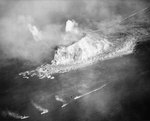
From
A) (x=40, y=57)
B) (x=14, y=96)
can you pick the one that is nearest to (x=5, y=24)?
(x=40, y=57)

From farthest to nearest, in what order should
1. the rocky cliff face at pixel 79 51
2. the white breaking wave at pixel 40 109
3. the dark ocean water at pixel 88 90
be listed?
the rocky cliff face at pixel 79 51 → the white breaking wave at pixel 40 109 → the dark ocean water at pixel 88 90

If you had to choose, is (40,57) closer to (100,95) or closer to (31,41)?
(31,41)

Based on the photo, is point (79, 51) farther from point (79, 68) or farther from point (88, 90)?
point (88, 90)

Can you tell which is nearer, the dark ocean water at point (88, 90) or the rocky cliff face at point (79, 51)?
the dark ocean water at point (88, 90)

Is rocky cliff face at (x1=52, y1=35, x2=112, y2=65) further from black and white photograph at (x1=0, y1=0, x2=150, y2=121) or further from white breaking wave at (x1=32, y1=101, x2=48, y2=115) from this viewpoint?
white breaking wave at (x1=32, y1=101, x2=48, y2=115)

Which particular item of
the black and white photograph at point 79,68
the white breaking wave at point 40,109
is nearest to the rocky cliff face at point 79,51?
the black and white photograph at point 79,68

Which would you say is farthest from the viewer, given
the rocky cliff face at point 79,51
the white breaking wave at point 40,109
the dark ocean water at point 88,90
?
the rocky cliff face at point 79,51

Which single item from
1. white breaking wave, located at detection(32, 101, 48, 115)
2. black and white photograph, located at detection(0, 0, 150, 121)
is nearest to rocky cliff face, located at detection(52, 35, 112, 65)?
black and white photograph, located at detection(0, 0, 150, 121)

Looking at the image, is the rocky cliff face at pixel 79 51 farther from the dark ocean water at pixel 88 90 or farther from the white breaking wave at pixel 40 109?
the white breaking wave at pixel 40 109

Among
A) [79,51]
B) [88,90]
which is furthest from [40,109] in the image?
[79,51]
